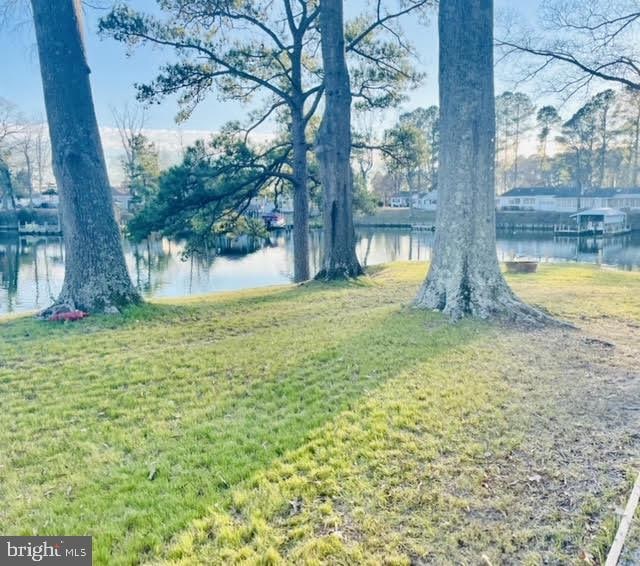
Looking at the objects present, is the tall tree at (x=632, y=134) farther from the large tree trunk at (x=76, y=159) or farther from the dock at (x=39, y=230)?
the dock at (x=39, y=230)

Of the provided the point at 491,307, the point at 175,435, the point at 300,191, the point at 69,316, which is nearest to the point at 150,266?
the point at 300,191

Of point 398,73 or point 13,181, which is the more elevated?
point 13,181

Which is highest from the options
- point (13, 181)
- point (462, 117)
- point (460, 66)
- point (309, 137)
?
point (13, 181)

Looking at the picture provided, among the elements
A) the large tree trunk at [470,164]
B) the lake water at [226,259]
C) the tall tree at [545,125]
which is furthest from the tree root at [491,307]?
the tall tree at [545,125]

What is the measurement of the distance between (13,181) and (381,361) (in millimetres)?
58792

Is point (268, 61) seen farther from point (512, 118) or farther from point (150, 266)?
point (512, 118)

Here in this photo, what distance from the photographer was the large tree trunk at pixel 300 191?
13016 millimetres

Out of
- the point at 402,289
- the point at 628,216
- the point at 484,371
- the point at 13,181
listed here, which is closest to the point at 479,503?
the point at 484,371

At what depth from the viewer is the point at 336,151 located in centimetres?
1052

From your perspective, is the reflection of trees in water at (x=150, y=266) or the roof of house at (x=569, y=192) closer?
the reflection of trees in water at (x=150, y=266)

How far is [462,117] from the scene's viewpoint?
20.5ft

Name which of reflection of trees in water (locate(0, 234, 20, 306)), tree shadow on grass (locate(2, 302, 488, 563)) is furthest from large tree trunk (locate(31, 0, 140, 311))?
reflection of trees in water (locate(0, 234, 20, 306))

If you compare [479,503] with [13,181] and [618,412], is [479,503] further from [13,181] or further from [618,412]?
[13,181]

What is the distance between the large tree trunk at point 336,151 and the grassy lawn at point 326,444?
541 cm
